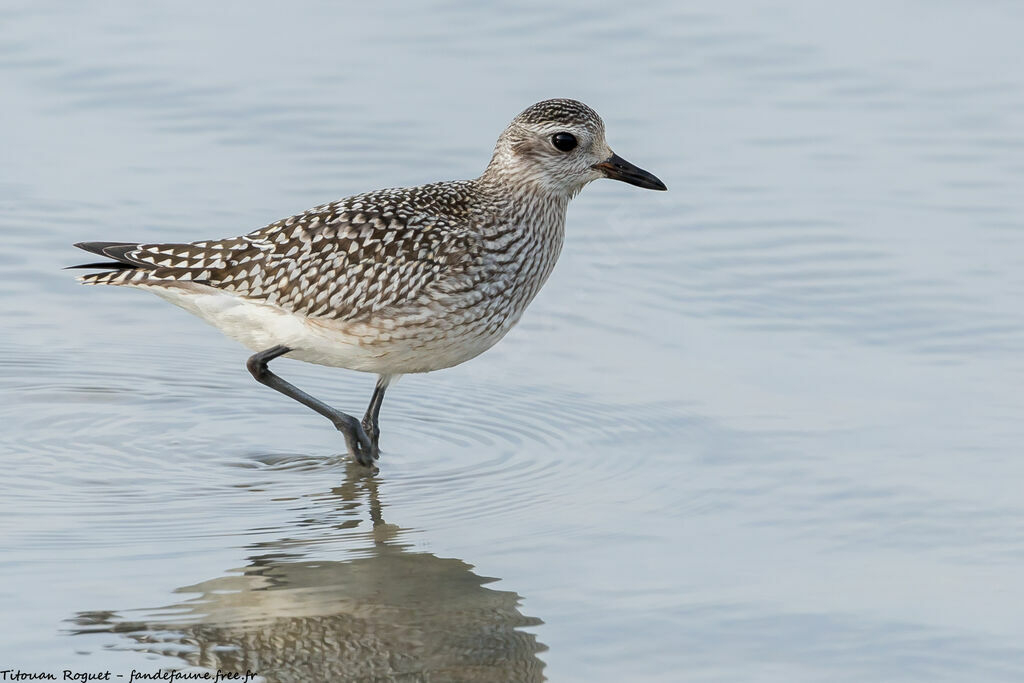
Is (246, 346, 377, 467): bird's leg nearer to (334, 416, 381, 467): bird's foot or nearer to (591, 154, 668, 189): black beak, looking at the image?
(334, 416, 381, 467): bird's foot

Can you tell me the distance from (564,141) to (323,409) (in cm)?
209

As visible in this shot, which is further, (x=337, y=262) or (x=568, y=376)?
(x=568, y=376)

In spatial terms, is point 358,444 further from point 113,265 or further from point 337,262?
point 113,265

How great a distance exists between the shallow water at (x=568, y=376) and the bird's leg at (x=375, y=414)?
5.8 inches

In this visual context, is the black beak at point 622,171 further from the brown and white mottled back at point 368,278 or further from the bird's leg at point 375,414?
the bird's leg at point 375,414

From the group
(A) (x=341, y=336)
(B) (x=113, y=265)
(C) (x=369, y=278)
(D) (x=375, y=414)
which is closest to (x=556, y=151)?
(C) (x=369, y=278)

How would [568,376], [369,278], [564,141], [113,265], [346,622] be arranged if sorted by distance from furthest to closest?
[568,376], [564,141], [113,265], [369,278], [346,622]

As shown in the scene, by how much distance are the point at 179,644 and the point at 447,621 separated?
3.80ft

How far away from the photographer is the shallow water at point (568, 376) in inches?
302

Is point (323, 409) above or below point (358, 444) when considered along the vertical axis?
above

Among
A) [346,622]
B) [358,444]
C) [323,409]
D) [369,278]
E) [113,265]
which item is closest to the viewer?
[346,622]

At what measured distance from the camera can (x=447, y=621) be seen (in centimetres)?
765

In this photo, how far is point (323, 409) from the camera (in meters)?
10.1

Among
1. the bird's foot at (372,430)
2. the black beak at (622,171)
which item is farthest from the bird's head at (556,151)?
the bird's foot at (372,430)
